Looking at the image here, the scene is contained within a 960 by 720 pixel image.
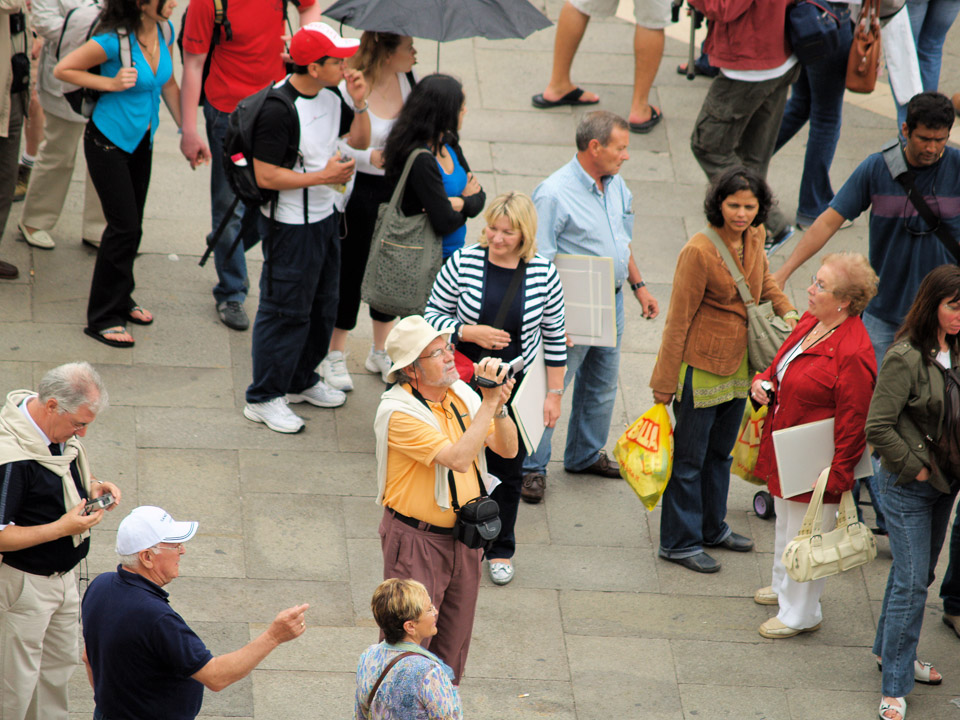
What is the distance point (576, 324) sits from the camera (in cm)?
649

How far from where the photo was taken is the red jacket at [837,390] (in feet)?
18.3

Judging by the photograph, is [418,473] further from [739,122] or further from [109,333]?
[739,122]

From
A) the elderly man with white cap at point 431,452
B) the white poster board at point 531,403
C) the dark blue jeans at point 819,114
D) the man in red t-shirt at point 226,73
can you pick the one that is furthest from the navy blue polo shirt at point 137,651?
the dark blue jeans at point 819,114

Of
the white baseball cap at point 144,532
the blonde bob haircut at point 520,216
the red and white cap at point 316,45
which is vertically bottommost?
the white baseball cap at point 144,532

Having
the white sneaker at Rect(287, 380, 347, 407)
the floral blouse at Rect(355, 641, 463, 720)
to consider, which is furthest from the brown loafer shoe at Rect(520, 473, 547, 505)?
the floral blouse at Rect(355, 641, 463, 720)

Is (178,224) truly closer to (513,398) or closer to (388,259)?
(388,259)

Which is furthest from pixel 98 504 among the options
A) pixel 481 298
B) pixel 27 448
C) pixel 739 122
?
pixel 739 122

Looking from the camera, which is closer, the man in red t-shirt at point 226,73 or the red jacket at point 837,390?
the red jacket at point 837,390

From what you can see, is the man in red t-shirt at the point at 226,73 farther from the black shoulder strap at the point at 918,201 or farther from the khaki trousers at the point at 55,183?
the black shoulder strap at the point at 918,201

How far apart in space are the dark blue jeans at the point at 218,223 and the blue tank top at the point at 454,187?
151 centimetres

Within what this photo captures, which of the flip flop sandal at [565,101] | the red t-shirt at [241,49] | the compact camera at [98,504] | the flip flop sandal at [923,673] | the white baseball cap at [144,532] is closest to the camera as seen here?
the white baseball cap at [144,532]

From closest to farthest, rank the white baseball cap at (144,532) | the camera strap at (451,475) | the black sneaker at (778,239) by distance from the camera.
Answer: the white baseball cap at (144,532) < the camera strap at (451,475) < the black sneaker at (778,239)

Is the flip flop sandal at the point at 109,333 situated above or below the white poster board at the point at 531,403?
below

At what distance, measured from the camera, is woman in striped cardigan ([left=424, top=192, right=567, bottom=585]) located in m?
5.73
